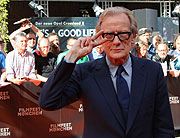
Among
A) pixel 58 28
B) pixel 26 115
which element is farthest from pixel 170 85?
pixel 58 28

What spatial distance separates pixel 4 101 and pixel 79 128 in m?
1.49

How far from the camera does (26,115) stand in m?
5.87

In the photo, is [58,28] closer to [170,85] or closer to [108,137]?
[170,85]

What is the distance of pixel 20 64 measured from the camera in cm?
626

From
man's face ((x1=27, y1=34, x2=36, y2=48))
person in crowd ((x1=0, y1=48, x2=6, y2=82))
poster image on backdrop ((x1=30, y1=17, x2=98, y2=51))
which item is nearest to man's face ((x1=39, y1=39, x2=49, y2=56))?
person in crowd ((x1=0, y1=48, x2=6, y2=82))

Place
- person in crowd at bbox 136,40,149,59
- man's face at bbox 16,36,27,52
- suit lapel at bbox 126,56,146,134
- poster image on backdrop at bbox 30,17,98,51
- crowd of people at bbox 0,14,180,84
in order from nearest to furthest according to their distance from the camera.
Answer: suit lapel at bbox 126,56,146,134 < crowd of people at bbox 0,14,180,84 < man's face at bbox 16,36,27,52 < person in crowd at bbox 136,40,149,59 < poster image on backdrop at bbox 30,17,98,51

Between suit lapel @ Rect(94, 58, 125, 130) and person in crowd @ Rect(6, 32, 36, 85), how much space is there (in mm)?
3966

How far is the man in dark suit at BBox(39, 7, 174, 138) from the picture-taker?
6.59ft

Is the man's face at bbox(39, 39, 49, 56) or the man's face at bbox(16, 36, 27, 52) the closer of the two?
the man's face at bbox(16, 36, 27, 52)

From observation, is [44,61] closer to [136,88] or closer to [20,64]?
[20,64]

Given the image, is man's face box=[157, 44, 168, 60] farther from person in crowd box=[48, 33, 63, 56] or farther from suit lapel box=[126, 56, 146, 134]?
suit lapel box=[126, 56, 146, 134]

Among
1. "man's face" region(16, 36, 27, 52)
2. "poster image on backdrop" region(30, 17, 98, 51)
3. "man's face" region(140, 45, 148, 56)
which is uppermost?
"poster image on backdrop" region(30, 17, 98, 51)

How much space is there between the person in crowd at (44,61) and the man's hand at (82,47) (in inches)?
176

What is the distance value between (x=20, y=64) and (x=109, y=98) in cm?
445
